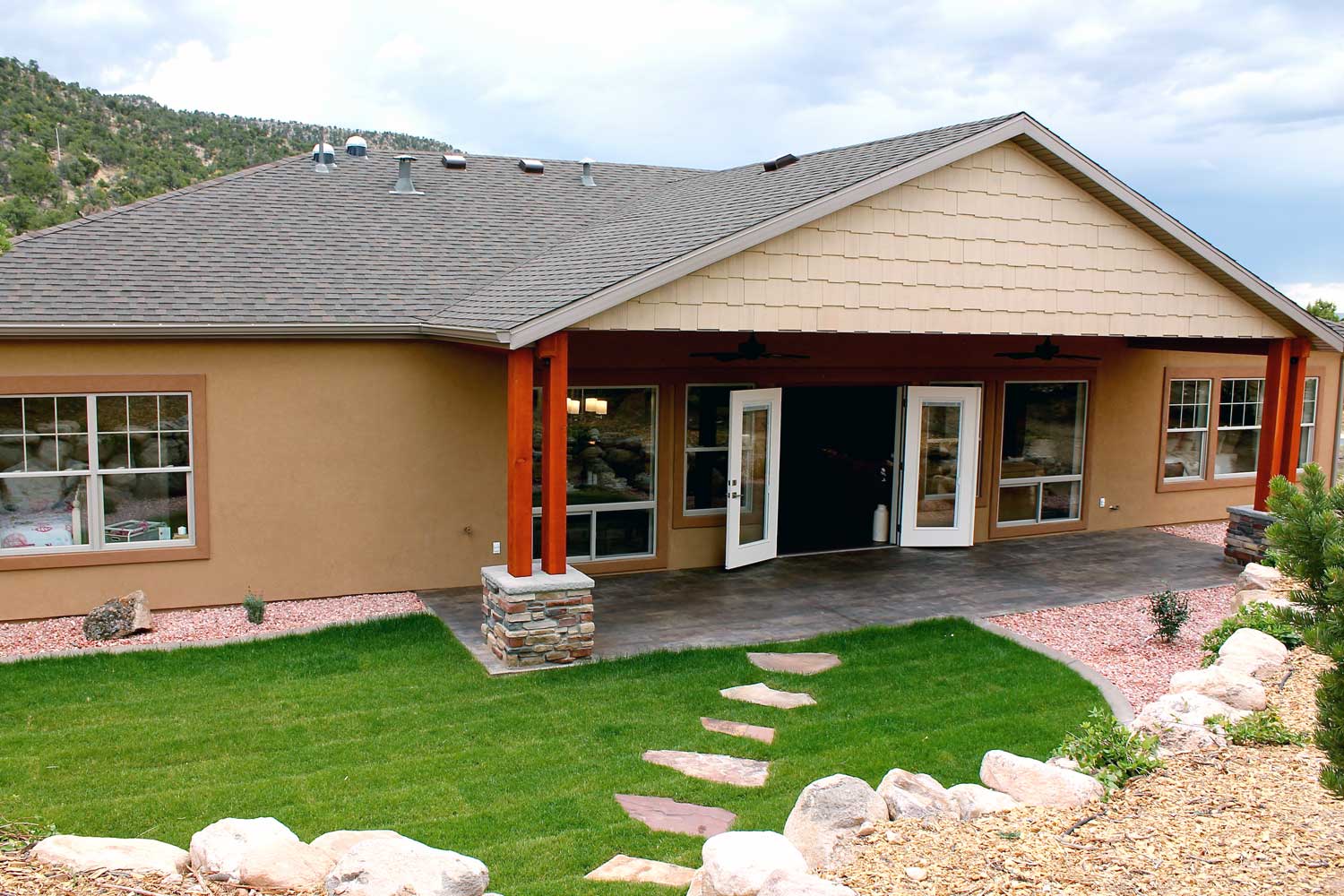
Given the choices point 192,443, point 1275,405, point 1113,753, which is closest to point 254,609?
point 192,443

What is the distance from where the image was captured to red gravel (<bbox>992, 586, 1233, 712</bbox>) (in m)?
8.98

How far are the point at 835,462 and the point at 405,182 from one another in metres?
7.81

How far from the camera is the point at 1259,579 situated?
36.0 feet

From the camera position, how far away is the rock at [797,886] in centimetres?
415

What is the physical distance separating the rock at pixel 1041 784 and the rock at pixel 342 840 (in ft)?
9.62

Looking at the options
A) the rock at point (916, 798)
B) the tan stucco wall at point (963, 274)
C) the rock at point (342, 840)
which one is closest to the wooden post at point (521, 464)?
the tan stucco wall at point (963, 274)

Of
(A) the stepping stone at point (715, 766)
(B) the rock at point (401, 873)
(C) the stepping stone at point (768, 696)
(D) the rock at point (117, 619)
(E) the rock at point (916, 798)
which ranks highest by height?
(E) the rock at point (916, 798)

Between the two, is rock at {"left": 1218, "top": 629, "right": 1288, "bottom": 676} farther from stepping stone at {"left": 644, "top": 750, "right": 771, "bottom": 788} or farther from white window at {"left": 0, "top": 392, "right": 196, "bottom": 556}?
white window at {"left": 0, "top": 392, "right": 196, "bottom": 556}

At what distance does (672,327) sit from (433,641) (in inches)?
136

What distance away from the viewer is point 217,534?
1080 cm

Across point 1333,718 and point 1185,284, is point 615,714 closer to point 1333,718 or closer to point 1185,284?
point 1333,718

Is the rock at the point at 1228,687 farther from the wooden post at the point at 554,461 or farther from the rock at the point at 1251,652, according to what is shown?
the wooden post at the point at 554,461

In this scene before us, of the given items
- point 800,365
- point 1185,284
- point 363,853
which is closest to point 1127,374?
point 1185,284

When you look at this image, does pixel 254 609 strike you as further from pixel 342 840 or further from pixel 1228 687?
pixel 1228 687
